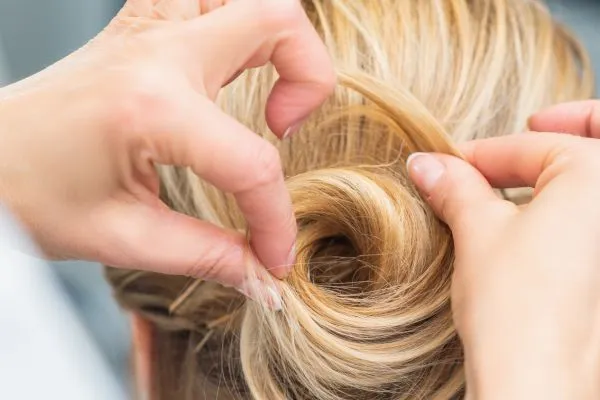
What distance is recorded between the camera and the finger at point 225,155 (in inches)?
25.5

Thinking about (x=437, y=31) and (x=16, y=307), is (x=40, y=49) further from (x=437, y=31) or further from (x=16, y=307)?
(x=16, y=307)

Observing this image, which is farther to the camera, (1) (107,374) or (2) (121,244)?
(2) (121,244)

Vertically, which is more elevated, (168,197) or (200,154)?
(200,154)

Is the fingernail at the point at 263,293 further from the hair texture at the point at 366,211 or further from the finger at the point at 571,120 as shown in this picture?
the finger at the point at 571,120

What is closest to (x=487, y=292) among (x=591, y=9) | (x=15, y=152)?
(x=15, y=152)

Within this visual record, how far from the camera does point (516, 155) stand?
787mm

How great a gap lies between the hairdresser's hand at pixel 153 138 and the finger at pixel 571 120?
26cm

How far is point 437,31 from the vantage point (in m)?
0.97

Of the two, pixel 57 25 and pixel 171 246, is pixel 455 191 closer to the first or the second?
pixel 171 246

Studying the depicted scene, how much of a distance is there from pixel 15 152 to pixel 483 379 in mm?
424

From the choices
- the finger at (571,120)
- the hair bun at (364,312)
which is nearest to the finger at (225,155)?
the hair bun at (364,312)

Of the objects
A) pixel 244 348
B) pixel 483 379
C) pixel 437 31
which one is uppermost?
pixel 437 31

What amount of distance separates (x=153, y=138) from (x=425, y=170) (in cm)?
27

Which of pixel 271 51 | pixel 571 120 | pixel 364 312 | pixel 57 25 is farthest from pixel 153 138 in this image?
pixel 57 25
